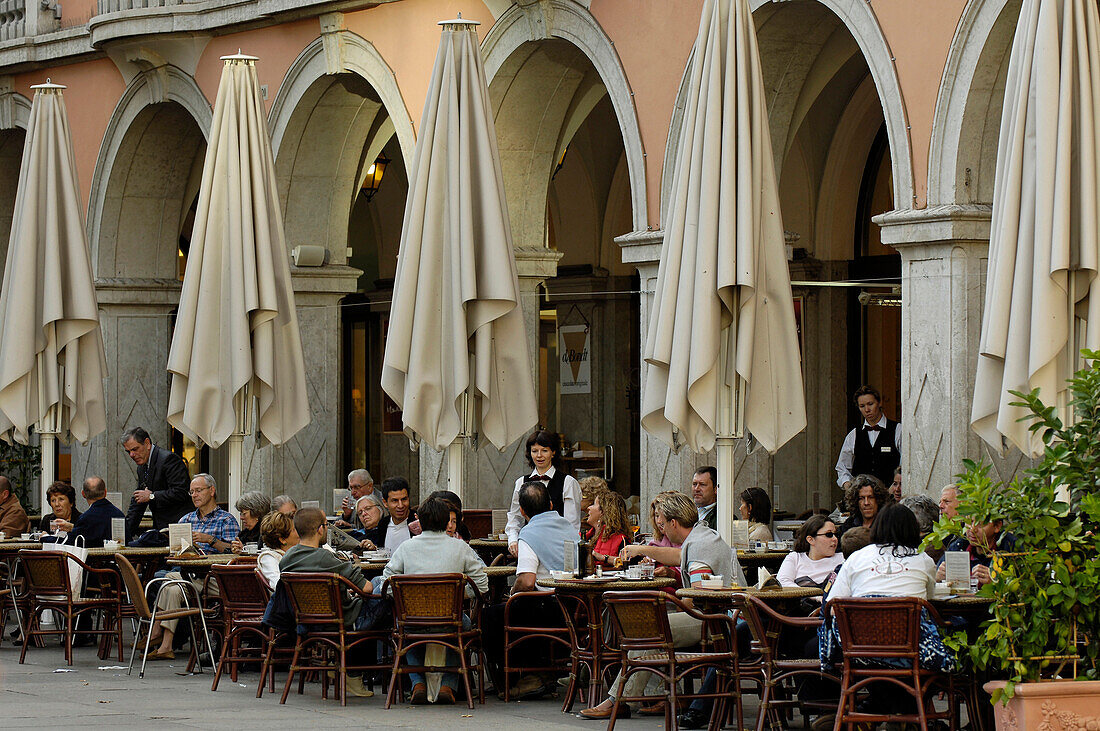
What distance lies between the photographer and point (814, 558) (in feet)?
32.9

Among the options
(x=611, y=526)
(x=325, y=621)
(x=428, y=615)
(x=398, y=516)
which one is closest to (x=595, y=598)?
(x=428, y=615)

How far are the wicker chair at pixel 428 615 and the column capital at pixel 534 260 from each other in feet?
21.8

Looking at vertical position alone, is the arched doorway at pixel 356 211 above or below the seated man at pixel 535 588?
above

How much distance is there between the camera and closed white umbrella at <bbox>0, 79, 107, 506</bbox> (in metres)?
14.9

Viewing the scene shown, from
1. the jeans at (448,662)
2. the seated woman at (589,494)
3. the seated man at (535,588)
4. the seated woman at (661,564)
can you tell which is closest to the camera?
the seated woman at (661,564)

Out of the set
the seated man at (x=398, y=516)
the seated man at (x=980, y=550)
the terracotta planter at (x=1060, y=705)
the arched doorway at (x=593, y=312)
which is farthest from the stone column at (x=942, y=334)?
the arched doorway at (x=593, y=312)

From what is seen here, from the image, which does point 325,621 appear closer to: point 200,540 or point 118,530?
point 200,540

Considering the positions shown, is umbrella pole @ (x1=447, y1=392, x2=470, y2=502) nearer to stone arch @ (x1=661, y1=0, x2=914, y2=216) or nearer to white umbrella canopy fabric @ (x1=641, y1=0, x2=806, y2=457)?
white umbrella canopy fabric @ (x1=641, y1=0, x2=806, y2=457)

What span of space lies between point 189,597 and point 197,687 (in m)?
1.16

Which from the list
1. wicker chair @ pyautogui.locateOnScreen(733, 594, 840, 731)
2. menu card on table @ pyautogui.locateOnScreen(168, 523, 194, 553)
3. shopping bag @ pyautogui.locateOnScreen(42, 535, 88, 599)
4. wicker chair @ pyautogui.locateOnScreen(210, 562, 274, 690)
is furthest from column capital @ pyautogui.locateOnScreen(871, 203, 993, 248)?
shopping bag @ pyautogui.locateOnScreen(42, 535, 88, 599)

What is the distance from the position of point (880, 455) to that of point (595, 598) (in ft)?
13.8

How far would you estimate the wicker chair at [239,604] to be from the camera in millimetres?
11125

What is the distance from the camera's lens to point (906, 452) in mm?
12750

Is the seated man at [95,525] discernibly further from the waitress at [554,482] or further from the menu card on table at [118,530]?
the waitress at [554,482]
